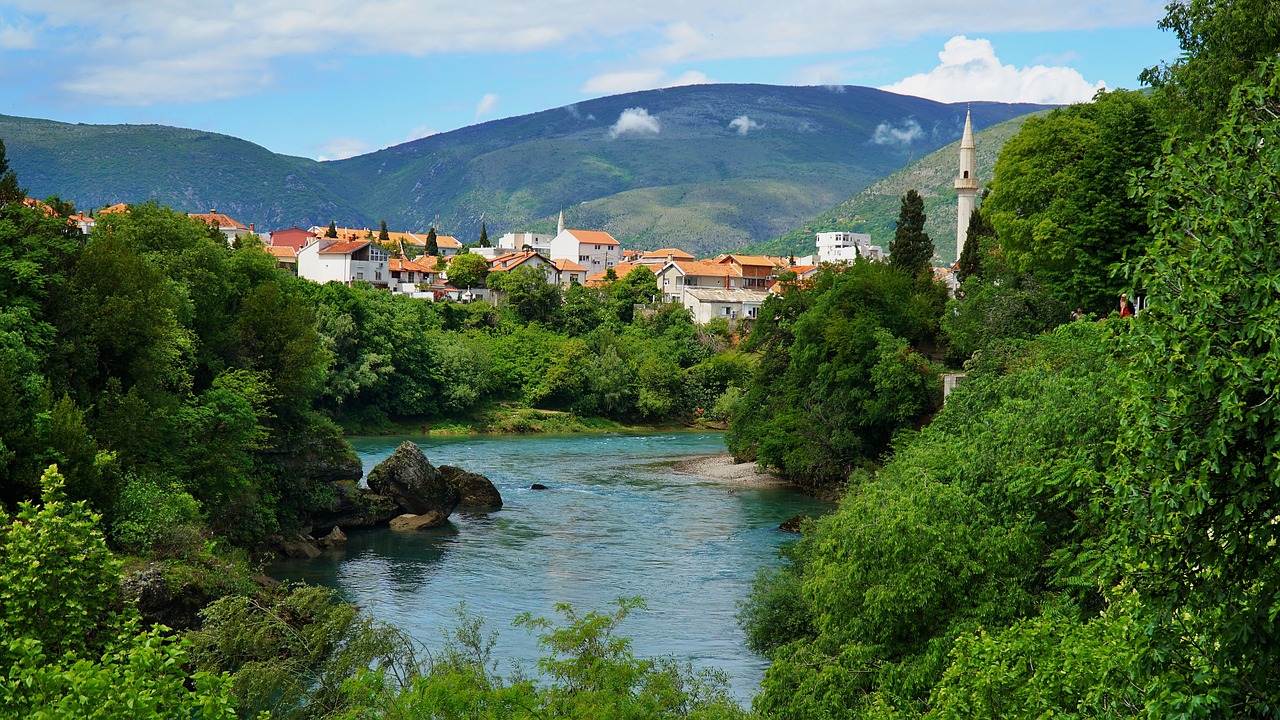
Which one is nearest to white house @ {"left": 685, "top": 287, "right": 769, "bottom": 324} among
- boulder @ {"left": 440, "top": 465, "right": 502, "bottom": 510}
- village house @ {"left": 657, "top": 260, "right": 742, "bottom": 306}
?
village house @ {"left": 657, "top": 260, "right": 742, "bottom": 306}

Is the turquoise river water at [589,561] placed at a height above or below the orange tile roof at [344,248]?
below

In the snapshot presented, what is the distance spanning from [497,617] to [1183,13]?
22.5 m

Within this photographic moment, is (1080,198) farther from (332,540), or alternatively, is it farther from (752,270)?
(752,270)

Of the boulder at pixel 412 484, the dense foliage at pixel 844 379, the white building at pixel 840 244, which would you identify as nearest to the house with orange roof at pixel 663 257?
the white building at pixel 840 244

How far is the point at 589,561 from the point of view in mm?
36344

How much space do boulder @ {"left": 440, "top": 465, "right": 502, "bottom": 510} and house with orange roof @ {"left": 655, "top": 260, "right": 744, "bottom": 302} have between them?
72.7 metres

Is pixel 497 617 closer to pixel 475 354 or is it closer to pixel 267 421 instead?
pixel 267 421

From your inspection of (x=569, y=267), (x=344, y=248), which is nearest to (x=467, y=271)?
(x=344, y=248)

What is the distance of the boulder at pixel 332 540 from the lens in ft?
129

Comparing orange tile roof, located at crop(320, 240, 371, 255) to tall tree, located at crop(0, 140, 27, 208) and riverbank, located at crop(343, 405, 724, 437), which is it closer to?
riverbank, located at crop(343, 405, 724, 437)

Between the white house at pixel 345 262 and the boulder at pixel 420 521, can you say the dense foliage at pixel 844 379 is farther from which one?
the white house at pixel 345 262

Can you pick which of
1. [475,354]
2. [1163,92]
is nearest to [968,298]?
[1163,92]

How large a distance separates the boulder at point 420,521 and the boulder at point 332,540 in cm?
262

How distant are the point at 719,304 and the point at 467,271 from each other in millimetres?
23789
